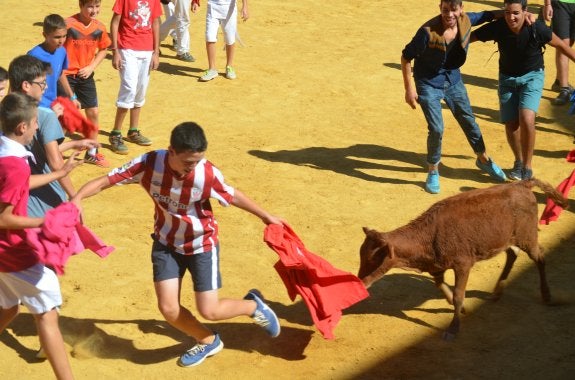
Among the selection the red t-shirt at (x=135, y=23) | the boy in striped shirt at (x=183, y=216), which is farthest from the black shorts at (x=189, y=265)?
the red t-shirt at (x=135, y=23)

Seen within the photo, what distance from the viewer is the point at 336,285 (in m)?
6.82

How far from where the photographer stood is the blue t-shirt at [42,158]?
6.32 m

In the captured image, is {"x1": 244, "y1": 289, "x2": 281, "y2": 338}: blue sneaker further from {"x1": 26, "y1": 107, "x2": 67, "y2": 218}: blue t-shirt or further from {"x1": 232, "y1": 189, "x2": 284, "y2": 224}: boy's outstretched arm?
{"x1": 26, "y1": 107, "x2": 67, "y2": 218}: blue t-shirt

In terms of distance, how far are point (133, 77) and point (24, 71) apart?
3.81 meters

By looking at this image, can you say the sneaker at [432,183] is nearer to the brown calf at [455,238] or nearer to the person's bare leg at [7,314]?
the brown calf at [455,238]

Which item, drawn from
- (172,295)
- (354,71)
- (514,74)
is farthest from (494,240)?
(354,71)

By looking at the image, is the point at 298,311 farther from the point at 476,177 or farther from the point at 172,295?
the point at 476,177

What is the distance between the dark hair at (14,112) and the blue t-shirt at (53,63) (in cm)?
319

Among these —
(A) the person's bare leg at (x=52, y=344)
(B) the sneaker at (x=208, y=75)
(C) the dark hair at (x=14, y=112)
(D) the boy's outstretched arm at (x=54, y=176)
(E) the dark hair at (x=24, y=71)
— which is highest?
(C) the dark hair at (x=14, y=112)

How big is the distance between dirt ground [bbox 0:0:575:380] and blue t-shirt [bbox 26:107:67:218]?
3.80 feet

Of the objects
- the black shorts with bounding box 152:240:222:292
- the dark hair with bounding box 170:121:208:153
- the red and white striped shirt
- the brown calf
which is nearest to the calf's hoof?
the brown calf

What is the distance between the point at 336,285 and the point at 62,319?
2.25 metres

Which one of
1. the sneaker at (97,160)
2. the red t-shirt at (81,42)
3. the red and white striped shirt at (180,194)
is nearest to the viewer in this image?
the red and white striped shirt at (180,194)

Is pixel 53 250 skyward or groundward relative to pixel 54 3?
skyward
